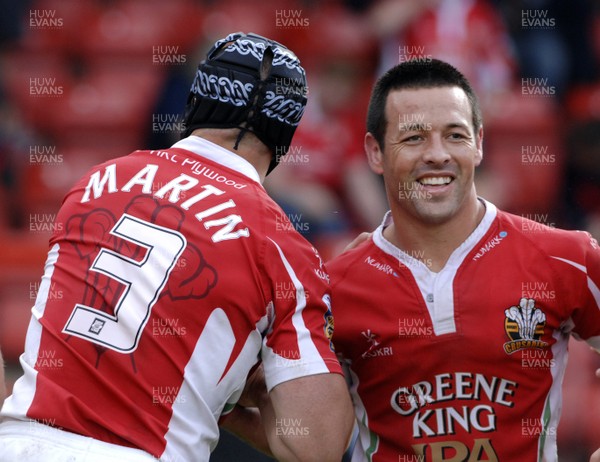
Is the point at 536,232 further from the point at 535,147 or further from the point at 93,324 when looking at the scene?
the point at 535,147

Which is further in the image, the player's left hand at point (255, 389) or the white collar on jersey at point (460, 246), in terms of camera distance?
the white collar on jersey at point (460, 246)

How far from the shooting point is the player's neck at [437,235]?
12.6ft

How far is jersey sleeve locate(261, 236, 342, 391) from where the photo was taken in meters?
3.28

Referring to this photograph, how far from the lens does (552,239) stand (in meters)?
3.72

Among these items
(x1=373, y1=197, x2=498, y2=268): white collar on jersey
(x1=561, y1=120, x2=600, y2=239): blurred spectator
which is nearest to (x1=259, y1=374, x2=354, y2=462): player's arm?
(x1=373, y1=197, x2=498, y2=268): white collar on jersey

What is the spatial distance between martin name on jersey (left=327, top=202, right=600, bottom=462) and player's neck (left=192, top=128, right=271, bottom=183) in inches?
23.5

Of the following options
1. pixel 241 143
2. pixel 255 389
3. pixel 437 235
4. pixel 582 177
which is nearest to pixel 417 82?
pixel 437 235

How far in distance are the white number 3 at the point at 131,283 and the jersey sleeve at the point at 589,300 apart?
4.56 ft

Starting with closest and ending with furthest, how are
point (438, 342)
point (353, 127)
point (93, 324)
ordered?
point (93, 324)
point (438, 342)
point (353, 127)

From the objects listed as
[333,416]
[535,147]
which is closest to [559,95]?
[535,147]

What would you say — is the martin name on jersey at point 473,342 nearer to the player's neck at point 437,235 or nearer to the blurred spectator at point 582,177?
the player's neck at point 437,235

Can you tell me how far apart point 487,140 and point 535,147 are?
14.0 inches

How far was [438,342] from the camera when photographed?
144 inches

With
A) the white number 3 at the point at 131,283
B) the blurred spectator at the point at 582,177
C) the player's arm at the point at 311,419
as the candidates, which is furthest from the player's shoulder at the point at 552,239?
the blurred spectator at the point at 582,177
